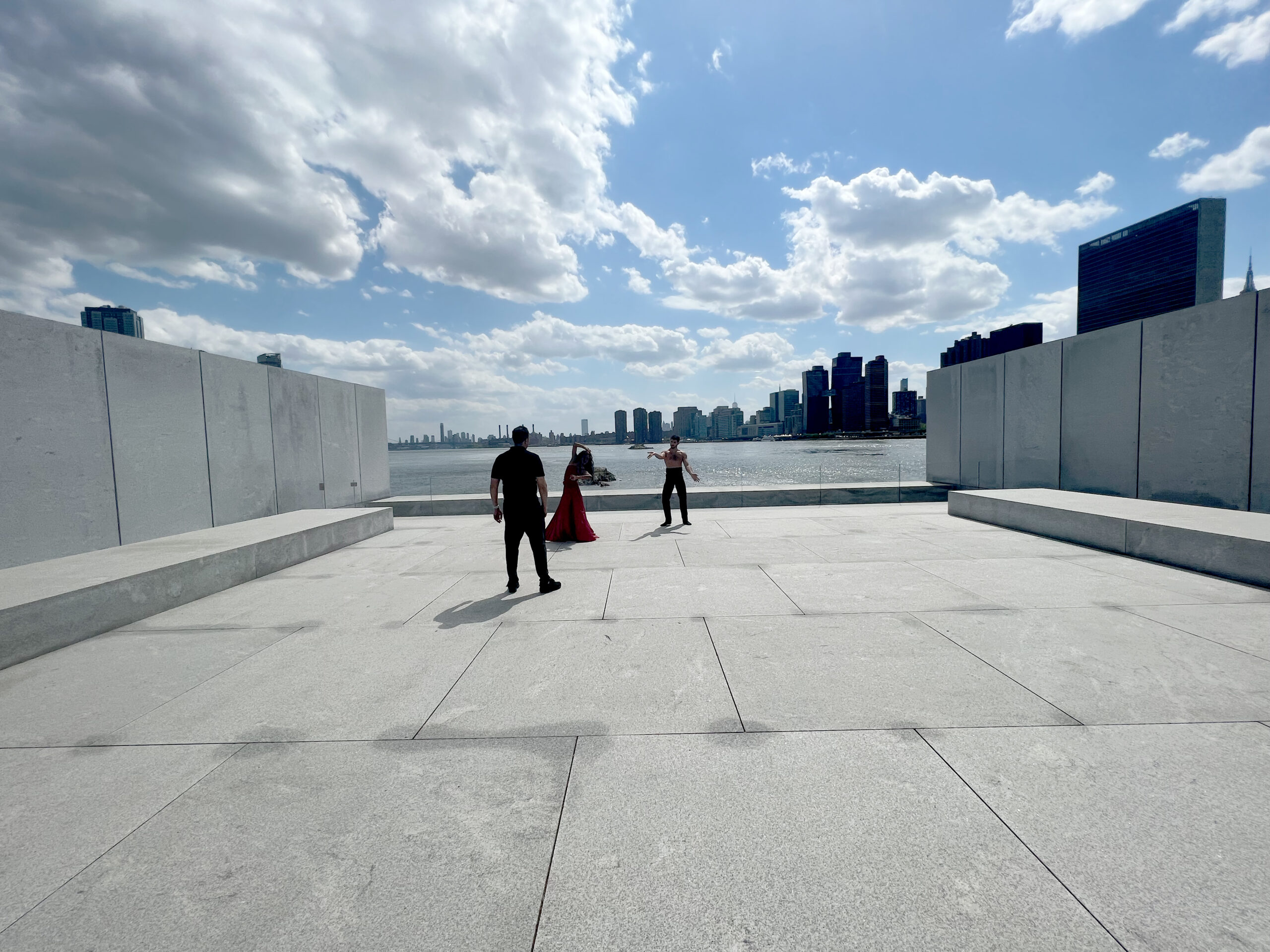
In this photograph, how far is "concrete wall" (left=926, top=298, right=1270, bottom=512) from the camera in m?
10.4

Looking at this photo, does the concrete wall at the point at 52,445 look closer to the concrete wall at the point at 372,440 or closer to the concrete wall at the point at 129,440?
the concrete wall at the point at 129,440

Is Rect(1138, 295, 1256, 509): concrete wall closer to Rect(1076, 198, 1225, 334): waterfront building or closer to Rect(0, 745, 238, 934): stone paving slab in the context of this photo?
Rect(0, 745, 238, 934): stone paving slab

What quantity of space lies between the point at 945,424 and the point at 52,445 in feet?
80.7

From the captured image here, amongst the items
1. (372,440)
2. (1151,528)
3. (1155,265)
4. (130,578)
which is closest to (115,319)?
(372,440)

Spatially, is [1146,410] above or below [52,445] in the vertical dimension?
above

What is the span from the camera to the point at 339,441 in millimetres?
17156

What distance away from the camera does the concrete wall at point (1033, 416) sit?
1508 cm

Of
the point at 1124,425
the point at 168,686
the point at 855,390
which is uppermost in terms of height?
the point at 855,390

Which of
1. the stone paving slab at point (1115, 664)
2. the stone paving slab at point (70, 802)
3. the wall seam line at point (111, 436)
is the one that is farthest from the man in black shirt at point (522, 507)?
the wall seam line at point (111, 436)

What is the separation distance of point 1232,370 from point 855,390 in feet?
593

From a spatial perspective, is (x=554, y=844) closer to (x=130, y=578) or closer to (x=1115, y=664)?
(x=1115, y=664)

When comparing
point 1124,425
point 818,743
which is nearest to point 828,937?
point 818,743

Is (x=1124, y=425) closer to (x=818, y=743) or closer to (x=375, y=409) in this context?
(x=818, y=743)

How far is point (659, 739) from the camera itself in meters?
3.14
